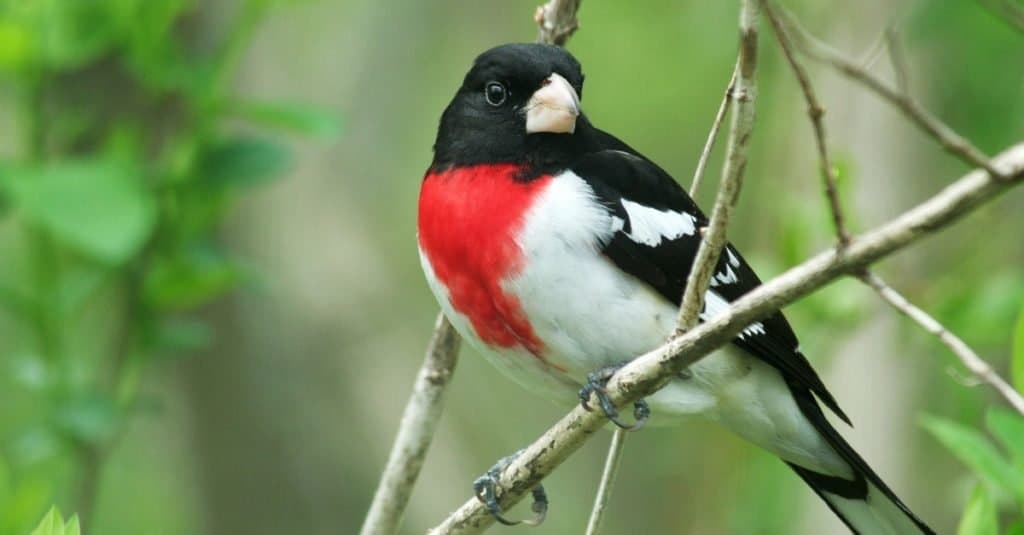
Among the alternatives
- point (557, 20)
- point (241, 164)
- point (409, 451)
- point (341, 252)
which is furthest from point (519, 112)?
point (341, 252)

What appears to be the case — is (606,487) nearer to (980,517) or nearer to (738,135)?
(980,517)

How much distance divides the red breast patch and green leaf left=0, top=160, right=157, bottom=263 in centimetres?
95

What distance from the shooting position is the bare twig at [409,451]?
3.01 metres

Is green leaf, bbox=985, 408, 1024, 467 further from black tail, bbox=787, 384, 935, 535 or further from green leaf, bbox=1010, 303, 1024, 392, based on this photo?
black tail, bbox=787, 384, 935, 535

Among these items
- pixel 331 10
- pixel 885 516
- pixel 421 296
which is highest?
pixel 331 10

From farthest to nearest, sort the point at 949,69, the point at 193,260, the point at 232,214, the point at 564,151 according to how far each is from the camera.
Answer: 1. the point at 232,214
2. the point at 949,69
3. the point at 193,260
4. the point at 564,151

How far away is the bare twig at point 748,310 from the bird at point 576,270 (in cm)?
11

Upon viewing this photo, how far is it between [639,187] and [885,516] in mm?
913

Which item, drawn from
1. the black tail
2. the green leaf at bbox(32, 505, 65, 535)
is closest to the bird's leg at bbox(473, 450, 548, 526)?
the black tail

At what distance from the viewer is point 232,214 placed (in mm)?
5168

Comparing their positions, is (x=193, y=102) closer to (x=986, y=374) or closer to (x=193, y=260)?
(x=193, y=260)

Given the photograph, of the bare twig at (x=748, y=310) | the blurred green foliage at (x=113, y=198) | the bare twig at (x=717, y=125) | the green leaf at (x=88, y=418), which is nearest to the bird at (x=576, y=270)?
the bare twig at (x=748, y=310)

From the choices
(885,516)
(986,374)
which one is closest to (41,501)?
(885,516)

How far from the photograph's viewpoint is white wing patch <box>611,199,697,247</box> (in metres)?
2.84
